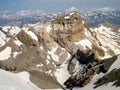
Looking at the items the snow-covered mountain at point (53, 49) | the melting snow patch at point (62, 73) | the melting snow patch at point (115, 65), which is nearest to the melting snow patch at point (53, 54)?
the snow-covered mountain at point (53, 49)

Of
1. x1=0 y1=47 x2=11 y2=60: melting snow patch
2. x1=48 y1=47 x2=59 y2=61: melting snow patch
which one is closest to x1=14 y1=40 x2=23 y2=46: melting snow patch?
x1=0 y1=47 x2=11 y2=60: melting snow patch

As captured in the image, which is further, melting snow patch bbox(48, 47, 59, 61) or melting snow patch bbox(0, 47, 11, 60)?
melting snow patch bbox(48, 47, 59, 61)

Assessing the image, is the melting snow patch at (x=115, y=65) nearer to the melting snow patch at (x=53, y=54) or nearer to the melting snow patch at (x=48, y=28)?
the melting snow patch at (x=53, y=54)

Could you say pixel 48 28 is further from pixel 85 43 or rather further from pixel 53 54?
pixel 85 43

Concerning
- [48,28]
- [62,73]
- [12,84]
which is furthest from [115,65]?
[48,28]

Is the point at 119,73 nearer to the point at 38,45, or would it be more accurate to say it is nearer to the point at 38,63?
the point at 38,63

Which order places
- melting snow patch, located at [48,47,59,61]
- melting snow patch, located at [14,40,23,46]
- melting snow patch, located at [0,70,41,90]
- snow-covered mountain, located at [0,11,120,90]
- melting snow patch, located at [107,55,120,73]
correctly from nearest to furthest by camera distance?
1. melting snow patch, located at [0,70,41,90]
2. melting snow patch, located at [107,55,120,73]
3. snow-covered mountain, located at [0,11,120,90]
4. melting snow patch, located at [48,47,59,61]
5. melting snow patch, located at [14,40,23,46]

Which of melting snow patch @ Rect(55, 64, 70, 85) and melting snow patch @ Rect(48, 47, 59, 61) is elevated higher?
melting snow patch @ Rect(48, 47, 59, 61)

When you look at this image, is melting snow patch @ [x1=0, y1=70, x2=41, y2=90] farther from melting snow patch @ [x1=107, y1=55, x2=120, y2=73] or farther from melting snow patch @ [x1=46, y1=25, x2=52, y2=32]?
melting snow patch @ [x1=46, y1=25, x2=52, y2=32]

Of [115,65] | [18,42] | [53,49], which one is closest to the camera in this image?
[115,65]

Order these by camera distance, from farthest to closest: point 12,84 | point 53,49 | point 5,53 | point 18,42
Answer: point 53,49 < point 18,42 < point 5,53 < point 12,84

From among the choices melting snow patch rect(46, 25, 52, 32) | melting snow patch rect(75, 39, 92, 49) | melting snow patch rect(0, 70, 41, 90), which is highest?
melting snow patch rect(0, 70, 41, 90)
